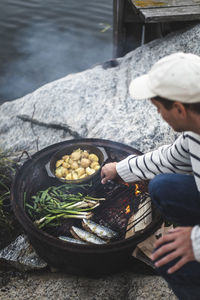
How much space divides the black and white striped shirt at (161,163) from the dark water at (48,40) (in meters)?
5.77

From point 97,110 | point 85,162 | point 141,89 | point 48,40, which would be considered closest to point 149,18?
point 97,110

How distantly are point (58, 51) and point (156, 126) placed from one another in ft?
23.4

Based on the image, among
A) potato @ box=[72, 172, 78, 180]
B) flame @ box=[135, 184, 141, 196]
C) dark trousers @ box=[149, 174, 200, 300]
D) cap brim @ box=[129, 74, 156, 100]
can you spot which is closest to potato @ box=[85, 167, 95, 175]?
potato @ box=[72, 172, 78, 180]

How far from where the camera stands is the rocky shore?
9.82ft

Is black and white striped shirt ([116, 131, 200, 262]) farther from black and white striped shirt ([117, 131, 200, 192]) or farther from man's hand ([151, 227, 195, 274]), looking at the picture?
man's hand ([151, 227, 195, 274])

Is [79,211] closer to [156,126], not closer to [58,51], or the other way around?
[156,126]

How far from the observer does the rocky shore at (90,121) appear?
2.99m

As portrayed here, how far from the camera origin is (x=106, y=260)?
2.68 meters

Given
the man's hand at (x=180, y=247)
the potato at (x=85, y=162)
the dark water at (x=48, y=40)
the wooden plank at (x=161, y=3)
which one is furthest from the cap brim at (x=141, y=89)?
the dark water at (x=48, y=40)

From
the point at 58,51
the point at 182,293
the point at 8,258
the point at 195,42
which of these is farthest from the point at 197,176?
the point at 58,51

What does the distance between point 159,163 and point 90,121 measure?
2.08 meters

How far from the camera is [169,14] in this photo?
4.65m

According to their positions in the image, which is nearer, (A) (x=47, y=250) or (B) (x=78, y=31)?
(A) (x=47, y=250)

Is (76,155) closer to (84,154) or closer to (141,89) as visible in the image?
(84,154)
